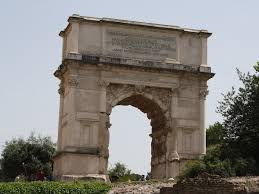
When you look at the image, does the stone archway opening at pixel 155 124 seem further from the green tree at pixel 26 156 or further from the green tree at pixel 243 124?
the green tree at pixel 26 156

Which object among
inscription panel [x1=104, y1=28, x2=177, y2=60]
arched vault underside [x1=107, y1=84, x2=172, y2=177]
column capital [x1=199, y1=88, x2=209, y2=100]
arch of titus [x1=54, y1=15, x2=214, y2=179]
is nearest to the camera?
arch of titus [x1=54, y1=15, x2=214, y2=179]

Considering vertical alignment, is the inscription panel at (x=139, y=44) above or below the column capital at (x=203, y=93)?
above

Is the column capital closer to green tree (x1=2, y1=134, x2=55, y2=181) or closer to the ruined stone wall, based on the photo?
the ruined stone wall

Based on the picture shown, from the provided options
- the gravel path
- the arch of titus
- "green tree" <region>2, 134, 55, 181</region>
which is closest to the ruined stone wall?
the gravel path

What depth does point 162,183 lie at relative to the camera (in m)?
26.2

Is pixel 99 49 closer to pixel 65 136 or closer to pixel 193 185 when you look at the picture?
pixel 65 136

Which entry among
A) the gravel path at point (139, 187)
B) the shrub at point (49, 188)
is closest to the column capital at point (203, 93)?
the gravel path at point (139, 187)

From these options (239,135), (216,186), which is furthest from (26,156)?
(216,186)

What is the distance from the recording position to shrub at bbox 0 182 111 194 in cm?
2517

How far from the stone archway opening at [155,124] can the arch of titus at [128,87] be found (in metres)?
0.05

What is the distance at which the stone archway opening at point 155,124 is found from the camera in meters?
32.9

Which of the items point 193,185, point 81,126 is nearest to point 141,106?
point 81,126

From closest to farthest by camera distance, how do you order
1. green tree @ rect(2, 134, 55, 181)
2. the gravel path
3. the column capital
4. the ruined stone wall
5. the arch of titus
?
the ruined stone wall, the gravel path, the arch of titus, the column capital, green tree @ rect(2, 134, 55, 181)

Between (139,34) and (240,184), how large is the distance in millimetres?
17328
